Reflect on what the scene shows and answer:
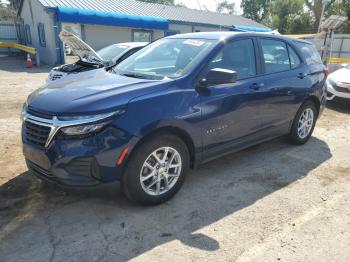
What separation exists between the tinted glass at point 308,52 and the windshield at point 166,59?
2.07 metres

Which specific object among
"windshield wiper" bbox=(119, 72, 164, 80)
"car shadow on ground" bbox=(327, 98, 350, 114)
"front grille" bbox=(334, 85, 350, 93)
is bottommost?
"car shadow on ground" bbox=(327, 98, 350, 114)

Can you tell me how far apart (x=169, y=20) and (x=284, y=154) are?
19748 millimetres

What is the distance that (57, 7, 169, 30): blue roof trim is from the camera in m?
17.6

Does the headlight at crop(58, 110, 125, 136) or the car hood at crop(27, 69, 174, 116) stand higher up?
the car hood at crop(27, 69, 174, 116)

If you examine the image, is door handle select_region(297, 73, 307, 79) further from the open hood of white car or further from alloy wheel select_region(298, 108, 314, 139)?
the open hood of white car

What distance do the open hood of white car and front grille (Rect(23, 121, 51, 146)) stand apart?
4722 millimetres

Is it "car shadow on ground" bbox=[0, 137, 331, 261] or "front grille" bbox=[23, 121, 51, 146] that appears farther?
"front grille" bbox=[23, 121, 51, 146]

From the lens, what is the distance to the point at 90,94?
3195 millimetres

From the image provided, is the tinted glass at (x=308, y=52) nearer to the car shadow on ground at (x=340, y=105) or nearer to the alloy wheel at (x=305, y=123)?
the alloy wheel at (x=305, y=123)

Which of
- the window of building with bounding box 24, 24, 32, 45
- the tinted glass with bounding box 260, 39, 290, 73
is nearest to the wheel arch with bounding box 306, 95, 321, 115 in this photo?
the tinted glass with bounding box 260, 39, 290, 73

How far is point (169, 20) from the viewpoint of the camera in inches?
907

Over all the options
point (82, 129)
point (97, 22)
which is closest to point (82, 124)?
point (82, 129)

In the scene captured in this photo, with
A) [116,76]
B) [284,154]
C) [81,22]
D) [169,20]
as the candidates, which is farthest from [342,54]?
[116,76]

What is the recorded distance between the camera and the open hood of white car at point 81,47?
7.95 m
